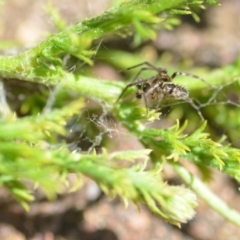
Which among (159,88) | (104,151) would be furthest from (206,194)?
(104,151)

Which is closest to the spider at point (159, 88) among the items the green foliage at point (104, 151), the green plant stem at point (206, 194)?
the green foliage at point (104, 151)

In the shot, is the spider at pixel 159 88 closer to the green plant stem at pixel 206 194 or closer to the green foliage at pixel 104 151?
the green foliage at pixel 104 151

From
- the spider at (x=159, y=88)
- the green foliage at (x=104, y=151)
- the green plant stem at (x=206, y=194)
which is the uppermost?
the green foliage at (x=104, y=151)

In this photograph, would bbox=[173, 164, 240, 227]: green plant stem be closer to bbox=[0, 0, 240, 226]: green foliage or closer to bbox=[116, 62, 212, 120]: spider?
bbox=[0, 0, 240, 226]: green foliage

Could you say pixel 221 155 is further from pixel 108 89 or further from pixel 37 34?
pixel 37 34

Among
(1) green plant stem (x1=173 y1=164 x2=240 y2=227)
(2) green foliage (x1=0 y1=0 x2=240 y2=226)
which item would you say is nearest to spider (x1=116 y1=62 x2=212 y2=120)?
(2) green foliage (x1=0 y1=0 x2=240 y2=226)

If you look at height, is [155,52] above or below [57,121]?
below

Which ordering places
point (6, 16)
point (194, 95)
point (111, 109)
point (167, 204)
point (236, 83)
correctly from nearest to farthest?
point (167, 204) → point (111, 109) → point (236, 83) → point (194, 95) → point (6, 16)

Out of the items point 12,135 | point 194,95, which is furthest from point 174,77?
point 12,135
